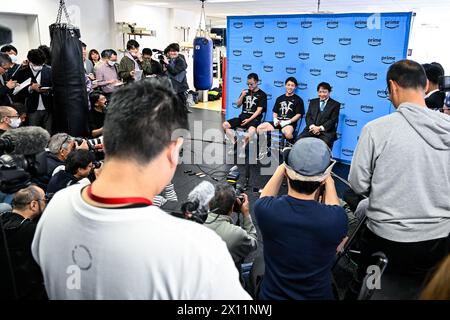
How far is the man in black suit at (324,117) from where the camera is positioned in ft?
15.0

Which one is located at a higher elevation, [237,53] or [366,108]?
[237,53]

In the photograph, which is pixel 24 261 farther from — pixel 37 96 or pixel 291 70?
pixel 291 70

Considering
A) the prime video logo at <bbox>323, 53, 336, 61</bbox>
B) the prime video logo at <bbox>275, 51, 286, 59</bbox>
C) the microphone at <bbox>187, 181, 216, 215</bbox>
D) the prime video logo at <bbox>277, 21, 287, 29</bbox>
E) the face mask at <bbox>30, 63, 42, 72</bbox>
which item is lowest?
the microphone at <bbox>187, 181, 216, 215</bbox>

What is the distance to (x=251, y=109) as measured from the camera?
5270mm

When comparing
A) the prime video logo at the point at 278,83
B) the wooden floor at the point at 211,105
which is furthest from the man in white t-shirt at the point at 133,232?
the wooden floor at the point at 211,105

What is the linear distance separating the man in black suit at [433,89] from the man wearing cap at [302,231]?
2506 mm

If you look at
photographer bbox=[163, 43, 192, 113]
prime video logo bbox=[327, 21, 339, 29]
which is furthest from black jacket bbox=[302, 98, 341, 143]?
photographer bbox=[163, 43, 192, 113]

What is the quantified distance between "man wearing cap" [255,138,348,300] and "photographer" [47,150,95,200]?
1515mm

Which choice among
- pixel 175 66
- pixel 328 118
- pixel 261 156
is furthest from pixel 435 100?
pixel 175 66

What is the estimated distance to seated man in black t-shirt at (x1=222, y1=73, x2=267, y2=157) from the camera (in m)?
5.13

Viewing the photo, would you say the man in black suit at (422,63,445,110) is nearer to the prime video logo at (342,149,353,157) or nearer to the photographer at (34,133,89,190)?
the prime video logo at (342,149,353,157)

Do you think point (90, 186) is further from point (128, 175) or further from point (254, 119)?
point (254, 119)

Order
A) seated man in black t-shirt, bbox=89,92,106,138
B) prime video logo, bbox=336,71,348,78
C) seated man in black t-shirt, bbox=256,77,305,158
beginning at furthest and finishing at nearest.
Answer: prime video logo, bbox=336,71,348,78, seated man in black t-shirt, bbox=256,77,305,158, seated man in black t-shirt, bbox=89,92,106,138

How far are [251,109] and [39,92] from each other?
2884mm
